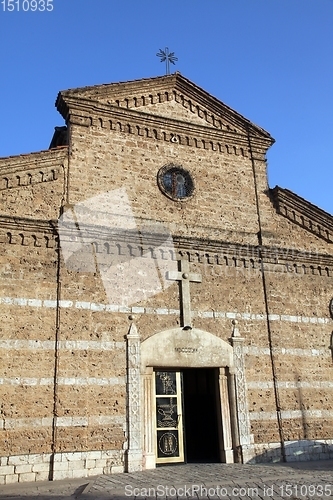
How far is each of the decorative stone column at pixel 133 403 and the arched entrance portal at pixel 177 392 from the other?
0.16 meters

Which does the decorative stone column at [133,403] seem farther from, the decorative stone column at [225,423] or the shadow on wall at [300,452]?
the shadow on wall at [300,452]

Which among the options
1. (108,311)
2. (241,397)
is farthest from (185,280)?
(241,397)

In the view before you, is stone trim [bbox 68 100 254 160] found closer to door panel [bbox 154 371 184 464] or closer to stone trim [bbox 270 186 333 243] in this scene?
stone trim [bbox 270 186 333 243]

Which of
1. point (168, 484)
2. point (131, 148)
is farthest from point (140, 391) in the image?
point (131, 148)

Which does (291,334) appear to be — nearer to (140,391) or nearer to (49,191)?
(140,391)

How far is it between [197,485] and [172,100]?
957cm

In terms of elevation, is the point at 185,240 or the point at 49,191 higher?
the point at 49,191

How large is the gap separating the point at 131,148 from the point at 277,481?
810 centimetres

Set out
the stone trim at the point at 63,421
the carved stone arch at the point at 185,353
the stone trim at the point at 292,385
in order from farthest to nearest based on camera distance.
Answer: the stone trim at the point at 292,385 < the carved stone arch at the point at 185,353 < the stone trim at the point at 63,421

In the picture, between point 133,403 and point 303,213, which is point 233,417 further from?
point 303,213

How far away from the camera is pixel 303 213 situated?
45.3 feet

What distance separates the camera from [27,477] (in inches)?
363

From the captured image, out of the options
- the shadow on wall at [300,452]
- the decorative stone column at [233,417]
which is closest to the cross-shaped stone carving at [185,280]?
the decorative stone column at [233,417]

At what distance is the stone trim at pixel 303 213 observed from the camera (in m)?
13.7
